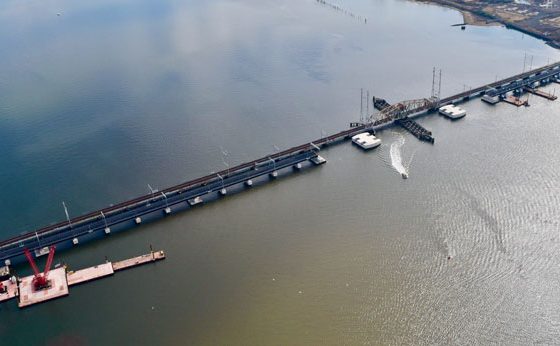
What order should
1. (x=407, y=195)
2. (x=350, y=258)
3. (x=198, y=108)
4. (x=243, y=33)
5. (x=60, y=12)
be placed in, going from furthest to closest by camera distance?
(x=60, y=12), (x=243, y=33), (x=198, y=108), (x=407, y=195), (x=350, y=258)

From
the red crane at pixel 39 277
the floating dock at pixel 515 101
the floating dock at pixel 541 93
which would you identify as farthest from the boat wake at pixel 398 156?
the red crane at pixel 39 277

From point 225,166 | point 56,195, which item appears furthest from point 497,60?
point 56,195

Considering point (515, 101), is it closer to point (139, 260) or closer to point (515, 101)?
point (515, 101)

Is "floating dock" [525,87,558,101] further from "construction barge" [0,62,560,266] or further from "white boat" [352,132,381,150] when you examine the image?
"white boat" [352,132,381,150]

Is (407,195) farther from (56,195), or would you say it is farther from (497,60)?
(497,60)

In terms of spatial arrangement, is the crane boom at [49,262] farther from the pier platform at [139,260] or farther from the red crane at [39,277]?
the pier platform at [139,260]

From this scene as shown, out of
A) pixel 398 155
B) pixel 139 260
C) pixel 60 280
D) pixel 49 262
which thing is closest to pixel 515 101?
pixel 398 155
